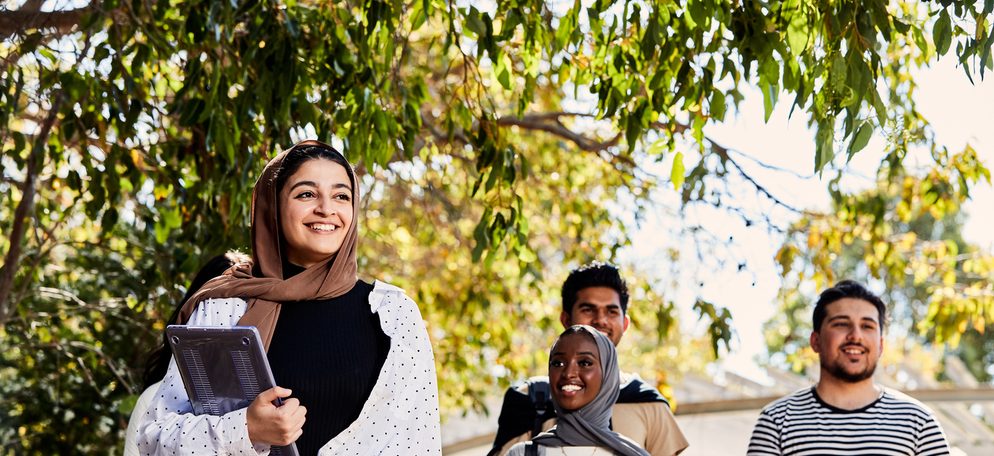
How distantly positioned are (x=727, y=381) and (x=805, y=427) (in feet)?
27.1

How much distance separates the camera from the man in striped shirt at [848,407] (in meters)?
4.25

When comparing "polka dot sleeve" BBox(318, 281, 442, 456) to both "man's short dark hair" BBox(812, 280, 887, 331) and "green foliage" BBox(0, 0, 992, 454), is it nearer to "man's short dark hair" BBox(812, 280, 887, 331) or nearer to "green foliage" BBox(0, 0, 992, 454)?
"green foliage" BBox(0, 0, 992, 454)

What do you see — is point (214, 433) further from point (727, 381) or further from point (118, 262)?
point (727, 381)

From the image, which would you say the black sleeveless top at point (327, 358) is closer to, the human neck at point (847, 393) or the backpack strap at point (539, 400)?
the backpack strap at point (539, 400)

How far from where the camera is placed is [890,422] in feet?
14.0

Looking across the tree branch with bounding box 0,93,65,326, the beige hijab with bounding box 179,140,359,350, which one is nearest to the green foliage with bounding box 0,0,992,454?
the tree branch with bounding box 0,93,65,326

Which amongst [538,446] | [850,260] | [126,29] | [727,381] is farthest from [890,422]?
[850,260]

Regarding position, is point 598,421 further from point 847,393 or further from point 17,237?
point 17,237

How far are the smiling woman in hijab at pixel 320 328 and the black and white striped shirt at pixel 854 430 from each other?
6.34 feet

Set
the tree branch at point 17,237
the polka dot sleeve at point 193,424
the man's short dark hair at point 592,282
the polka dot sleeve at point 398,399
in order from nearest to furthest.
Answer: the polka dot sleeve at point 193,424, the polka dot sleeve at point 398,399, the man's short dark hair at point 592,282, the tree branch at point 17,237

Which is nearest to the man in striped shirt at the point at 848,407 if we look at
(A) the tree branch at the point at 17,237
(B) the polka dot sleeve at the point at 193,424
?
(B) the polka dot sleeve at the point at 193,424

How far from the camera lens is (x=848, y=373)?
4.36 metres

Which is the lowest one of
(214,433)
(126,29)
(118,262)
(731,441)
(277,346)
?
(731,441)

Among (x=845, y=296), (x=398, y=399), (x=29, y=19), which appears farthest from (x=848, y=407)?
(x=29, y=19)
